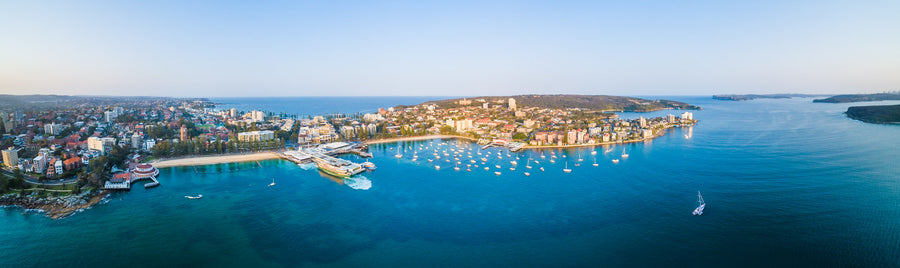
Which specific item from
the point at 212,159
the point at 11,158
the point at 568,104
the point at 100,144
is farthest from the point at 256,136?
the point at 568,104

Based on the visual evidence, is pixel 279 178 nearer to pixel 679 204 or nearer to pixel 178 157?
pixel 178 157

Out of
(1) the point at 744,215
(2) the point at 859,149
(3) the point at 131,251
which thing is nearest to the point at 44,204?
(3) the point at 131,251

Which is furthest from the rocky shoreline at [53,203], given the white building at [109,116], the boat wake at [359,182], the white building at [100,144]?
the white building at [109,116]

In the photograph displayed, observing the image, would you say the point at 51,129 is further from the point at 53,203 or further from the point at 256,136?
the point at 53,203

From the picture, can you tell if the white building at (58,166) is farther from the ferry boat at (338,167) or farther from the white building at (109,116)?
the white building at (109,116)

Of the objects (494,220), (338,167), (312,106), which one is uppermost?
(312,106)

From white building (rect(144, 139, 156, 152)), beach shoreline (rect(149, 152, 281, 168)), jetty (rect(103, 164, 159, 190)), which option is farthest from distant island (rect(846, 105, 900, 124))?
white building (rect(144, 139, 156, 152))
